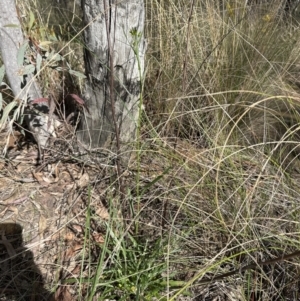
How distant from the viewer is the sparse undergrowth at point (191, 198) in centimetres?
119

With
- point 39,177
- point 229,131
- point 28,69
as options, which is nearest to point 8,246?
point 39,177

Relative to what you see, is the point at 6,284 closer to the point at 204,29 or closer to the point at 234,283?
the point at 234,283

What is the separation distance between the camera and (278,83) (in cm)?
174

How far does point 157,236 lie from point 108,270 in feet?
0.71

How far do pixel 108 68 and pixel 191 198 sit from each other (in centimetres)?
57

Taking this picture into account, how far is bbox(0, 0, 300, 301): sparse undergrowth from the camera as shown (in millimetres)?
1191

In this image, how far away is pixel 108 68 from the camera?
54.5 inches

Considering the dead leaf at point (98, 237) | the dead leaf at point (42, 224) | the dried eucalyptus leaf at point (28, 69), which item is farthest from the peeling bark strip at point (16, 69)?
the dead leaf at point (98, 237)

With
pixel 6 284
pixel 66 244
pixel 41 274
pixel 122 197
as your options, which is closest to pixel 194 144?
pixel 122 197

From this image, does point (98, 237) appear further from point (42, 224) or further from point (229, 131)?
point (229, 131)

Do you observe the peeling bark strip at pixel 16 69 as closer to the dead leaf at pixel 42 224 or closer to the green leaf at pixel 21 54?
the green leaf at pixel 21 54

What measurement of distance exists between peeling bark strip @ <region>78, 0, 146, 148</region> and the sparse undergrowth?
0.12m

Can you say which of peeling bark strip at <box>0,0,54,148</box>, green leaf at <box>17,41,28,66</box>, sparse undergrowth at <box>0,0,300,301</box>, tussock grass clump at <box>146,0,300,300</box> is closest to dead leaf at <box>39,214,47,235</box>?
sparse undergrowth at <box>0,0,300,301</box>

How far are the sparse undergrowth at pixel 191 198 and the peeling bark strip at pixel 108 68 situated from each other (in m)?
0.12
